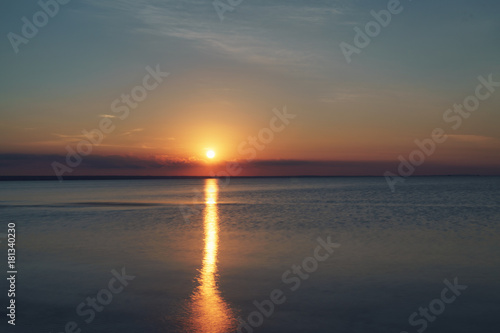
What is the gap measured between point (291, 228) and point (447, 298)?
16.7 m

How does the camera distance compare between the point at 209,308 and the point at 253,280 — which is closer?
the point at 209,308

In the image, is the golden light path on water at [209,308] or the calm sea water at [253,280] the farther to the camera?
the calm sea water at [253,280]

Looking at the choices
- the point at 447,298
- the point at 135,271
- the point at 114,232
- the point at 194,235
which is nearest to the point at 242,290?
the point at 135,271

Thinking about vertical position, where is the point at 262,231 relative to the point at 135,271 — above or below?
above

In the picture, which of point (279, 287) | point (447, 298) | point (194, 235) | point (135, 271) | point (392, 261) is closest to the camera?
point (447, 298)

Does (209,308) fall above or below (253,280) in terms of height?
below

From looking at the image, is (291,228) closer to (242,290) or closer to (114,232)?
(114,232)

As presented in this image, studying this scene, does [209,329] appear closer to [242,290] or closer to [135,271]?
[242,290]

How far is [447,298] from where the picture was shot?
12.3m

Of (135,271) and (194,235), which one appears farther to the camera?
(194,235)

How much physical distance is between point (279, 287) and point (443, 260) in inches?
328

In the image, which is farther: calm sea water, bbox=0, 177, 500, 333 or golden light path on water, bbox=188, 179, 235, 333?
calm sea water, bbox=0, 177, 500, 333

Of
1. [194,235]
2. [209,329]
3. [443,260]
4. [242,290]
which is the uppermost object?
[194,235]

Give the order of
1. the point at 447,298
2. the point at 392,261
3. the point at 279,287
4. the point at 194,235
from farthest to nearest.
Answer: the point at 194,235
the point at 392,261
the point at 279,287
the point at 447,298
